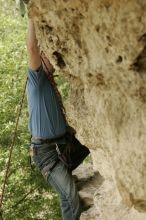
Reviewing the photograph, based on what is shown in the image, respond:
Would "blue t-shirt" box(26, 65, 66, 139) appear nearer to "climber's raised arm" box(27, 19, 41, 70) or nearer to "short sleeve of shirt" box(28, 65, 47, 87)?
"short sleeve of shirt" box(28, 65, 47, 87)

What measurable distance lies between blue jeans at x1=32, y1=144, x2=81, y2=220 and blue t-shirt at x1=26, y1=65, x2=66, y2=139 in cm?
20

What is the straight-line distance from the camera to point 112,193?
17.7 ft

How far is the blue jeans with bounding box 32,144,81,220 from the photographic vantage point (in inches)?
203

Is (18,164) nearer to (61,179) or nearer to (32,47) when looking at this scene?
(61,179)

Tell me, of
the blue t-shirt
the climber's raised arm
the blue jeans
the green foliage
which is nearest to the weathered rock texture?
the climber's raised arm

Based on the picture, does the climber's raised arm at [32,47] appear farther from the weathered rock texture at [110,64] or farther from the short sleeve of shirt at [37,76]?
the weathered rock texture at [110,64]

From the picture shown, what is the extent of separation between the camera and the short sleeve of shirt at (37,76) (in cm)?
485

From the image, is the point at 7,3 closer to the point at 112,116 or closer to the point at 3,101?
the point at 3,101

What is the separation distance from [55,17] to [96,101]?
86cm

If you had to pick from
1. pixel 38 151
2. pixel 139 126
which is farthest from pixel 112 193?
pixel 139 126

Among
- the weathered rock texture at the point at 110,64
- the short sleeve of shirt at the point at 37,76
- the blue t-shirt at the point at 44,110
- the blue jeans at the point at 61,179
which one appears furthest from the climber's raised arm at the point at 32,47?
the blue jeans at the point at 61,179

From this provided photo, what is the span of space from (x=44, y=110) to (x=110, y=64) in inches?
67.3

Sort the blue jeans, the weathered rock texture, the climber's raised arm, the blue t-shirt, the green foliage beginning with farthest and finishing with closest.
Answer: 1. the green foliage
2. the blue jeans
3. the blue t-shirt
4. the climber's raised arm
5. the weathered rock texture

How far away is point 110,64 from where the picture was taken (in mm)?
3494
